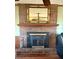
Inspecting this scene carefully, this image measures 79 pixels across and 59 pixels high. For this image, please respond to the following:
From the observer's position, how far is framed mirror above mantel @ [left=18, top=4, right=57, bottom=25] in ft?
22.8

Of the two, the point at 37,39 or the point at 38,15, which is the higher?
the point at 38,15

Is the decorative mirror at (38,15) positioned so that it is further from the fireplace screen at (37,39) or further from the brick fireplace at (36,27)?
the fireplace screen at (37,39)

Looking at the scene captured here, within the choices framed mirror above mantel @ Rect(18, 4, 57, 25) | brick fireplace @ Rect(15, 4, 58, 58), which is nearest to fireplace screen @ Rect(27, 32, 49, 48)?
brick fireplace @ Rect(15, 4, 58, 58)

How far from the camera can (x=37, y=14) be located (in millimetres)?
6945

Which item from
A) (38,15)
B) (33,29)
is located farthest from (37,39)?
(38,15)

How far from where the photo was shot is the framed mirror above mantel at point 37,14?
22.8ft

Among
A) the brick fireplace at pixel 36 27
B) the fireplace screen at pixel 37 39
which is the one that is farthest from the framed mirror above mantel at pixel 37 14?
the fireplace screen at pixel 37 39

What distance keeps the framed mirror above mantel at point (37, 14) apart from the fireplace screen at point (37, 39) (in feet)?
1.47

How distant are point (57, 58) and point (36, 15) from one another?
2737 millimetres

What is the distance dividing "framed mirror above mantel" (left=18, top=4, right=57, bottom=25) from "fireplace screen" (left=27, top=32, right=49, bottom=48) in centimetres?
45

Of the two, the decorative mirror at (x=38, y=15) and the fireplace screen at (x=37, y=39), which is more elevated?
the decorative mirror at (x=38, y=15)

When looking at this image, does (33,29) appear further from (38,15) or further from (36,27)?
(38,15)

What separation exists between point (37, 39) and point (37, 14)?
1011 mm
